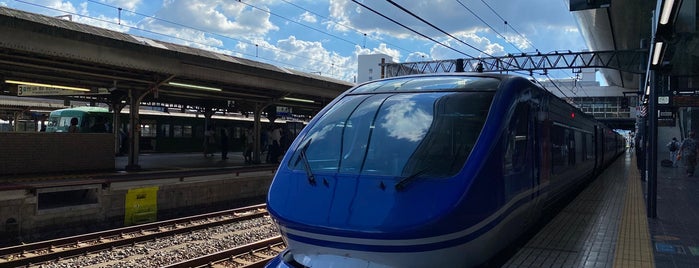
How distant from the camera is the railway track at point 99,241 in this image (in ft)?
25.7

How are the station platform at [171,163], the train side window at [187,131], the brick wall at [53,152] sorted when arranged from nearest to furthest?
the brick wall at [53,152], the station platform at [171,163], the train side window at [187,131]

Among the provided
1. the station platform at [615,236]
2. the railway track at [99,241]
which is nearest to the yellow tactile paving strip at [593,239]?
the station platform at [615,236]

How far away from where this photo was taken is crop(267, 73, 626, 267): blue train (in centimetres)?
362

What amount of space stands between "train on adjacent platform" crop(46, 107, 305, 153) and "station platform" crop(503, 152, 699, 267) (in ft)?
59.7

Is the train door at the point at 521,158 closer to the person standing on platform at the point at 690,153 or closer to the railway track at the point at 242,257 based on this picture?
the railway track at the point at 242,257

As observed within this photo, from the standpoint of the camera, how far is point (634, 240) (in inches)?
233

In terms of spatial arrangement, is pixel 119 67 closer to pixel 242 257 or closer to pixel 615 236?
pixel 242 257

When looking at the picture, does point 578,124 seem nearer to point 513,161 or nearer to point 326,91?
point 513,161

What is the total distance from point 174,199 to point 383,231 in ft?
34.5

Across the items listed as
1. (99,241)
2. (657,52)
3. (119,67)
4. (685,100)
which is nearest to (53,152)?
(119,67)

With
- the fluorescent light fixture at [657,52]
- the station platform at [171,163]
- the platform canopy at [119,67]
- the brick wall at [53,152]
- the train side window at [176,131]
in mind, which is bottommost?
the station platform at [171,163]

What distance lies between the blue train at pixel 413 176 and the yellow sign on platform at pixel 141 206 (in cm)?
835

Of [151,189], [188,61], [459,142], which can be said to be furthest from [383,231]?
[188,61]

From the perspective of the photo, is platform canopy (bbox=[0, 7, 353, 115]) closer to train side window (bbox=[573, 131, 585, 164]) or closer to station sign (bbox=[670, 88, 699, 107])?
train side window (bbox=[573, 131, 585, 164])
